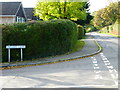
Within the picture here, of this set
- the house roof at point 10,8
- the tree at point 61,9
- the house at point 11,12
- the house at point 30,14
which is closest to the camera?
the tree at point 61,9

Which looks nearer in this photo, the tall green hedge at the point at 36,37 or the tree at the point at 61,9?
the tall green hedge at the point at 36,37

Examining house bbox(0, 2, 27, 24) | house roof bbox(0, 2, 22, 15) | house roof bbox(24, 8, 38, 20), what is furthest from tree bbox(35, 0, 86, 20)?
house roof bbox(24, 8, 38, 20)

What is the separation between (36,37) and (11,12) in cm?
1535

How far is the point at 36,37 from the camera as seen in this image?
433 inches

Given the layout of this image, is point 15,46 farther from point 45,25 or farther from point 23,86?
point 23,86

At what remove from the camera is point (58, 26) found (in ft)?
39.5

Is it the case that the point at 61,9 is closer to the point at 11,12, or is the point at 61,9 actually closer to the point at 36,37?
the point at 11,12

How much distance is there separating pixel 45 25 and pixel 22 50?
6.78ft

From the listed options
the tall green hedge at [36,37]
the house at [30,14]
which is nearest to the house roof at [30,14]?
the house at [30,14]

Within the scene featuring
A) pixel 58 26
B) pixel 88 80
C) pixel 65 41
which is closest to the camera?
pixel 88 80

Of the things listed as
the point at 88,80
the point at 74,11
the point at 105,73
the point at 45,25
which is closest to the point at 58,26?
the point at 45,25

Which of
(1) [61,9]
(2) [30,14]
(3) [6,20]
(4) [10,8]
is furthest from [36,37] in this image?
(2) [30,14]

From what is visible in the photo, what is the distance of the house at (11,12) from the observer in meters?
24.6

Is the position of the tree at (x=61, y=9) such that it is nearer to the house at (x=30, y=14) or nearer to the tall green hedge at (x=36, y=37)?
the tall green hedge at (x=36, y=37)
